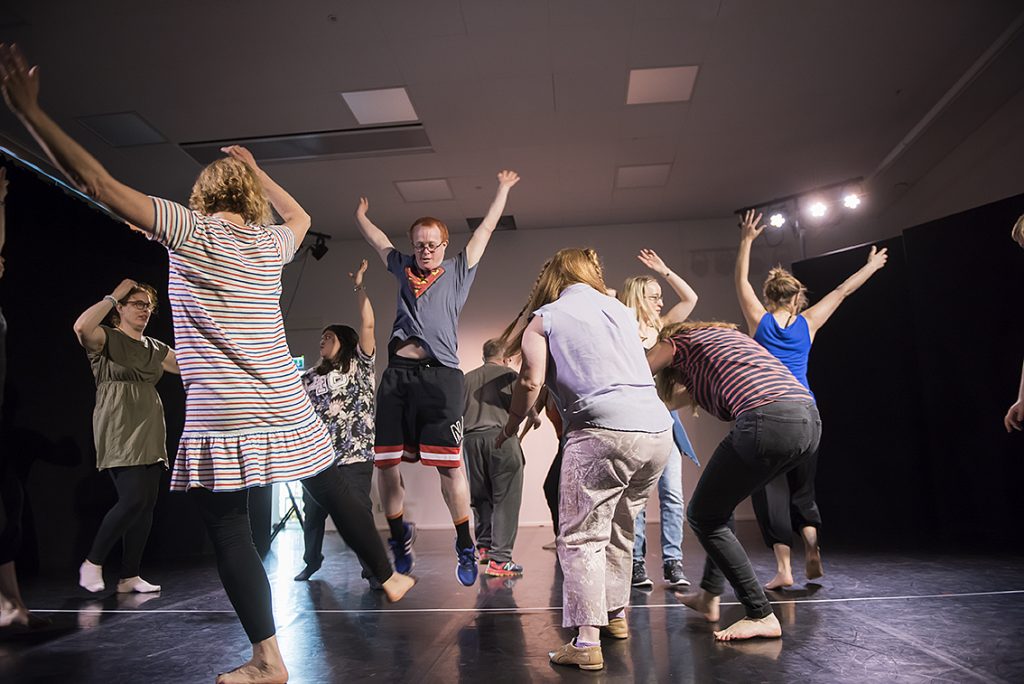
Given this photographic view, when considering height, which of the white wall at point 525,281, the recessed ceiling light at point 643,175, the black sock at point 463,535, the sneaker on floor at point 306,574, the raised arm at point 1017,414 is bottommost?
the sneaker on floor at point 306,574

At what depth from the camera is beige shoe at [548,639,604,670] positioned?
6.76 ft

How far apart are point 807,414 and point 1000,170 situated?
4.44 metres

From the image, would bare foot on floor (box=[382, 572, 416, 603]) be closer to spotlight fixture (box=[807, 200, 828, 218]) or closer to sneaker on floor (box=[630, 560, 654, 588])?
sneaker on floor (box=[630, 560, 654, 588])

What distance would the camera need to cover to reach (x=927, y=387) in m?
5.64

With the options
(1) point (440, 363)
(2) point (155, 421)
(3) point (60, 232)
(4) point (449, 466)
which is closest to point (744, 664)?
(4) point (449, 466)

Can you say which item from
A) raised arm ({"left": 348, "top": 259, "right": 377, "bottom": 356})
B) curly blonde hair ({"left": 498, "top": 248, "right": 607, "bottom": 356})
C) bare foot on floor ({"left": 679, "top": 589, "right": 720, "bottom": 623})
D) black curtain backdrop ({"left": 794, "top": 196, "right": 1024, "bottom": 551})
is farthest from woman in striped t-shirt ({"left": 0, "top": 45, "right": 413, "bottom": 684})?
black curtain backdrop ({"left": 794, "top": 196, "right": 1024, "bottom": 551})

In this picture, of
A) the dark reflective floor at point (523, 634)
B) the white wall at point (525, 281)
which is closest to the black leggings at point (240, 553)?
the dark reflective floor at point (523, 634)

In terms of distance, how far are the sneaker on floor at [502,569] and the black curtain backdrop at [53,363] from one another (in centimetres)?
323

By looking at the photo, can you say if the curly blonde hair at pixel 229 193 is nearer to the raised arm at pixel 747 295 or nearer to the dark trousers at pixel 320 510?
the dark trousers at pixel 320 510

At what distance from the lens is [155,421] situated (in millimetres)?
4066

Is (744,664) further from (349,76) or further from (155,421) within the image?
(349,76)

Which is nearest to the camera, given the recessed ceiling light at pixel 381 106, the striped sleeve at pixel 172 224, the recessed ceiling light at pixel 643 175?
the striped sleeve at pixel 172 224

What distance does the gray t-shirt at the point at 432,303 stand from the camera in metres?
3.10

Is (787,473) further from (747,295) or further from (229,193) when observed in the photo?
(229,193)
